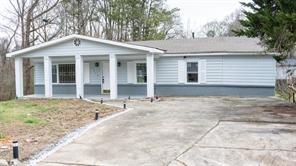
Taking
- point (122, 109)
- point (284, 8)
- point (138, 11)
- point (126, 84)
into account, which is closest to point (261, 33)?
point (284, 8)

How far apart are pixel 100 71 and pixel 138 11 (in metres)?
13.3

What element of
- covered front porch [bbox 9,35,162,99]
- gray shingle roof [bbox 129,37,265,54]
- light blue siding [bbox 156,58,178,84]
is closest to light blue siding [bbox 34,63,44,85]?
covered front porch [bbox 9,35,162,99]

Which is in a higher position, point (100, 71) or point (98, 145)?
point (100, 71)

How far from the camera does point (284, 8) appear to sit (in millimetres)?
12203

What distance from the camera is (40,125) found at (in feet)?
37.2

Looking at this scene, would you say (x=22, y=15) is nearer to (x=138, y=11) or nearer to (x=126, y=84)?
(x=138, y=11)

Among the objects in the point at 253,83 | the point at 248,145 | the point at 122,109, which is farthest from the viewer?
the point at 253,83

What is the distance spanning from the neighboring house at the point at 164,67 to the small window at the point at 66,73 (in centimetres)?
61

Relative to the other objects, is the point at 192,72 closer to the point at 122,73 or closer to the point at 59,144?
the point at 122,73

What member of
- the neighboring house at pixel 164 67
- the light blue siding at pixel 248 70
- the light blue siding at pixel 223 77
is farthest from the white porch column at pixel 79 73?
the light blue siding at pixel 248 70

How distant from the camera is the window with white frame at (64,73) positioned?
23438 mm

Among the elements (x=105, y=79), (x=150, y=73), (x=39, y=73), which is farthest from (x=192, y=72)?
(x=39, y=73)

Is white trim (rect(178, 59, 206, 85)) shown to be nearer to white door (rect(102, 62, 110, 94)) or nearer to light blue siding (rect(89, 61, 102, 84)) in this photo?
white door (rect(102, 62, 110, 94))

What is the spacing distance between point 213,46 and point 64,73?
9462mm
